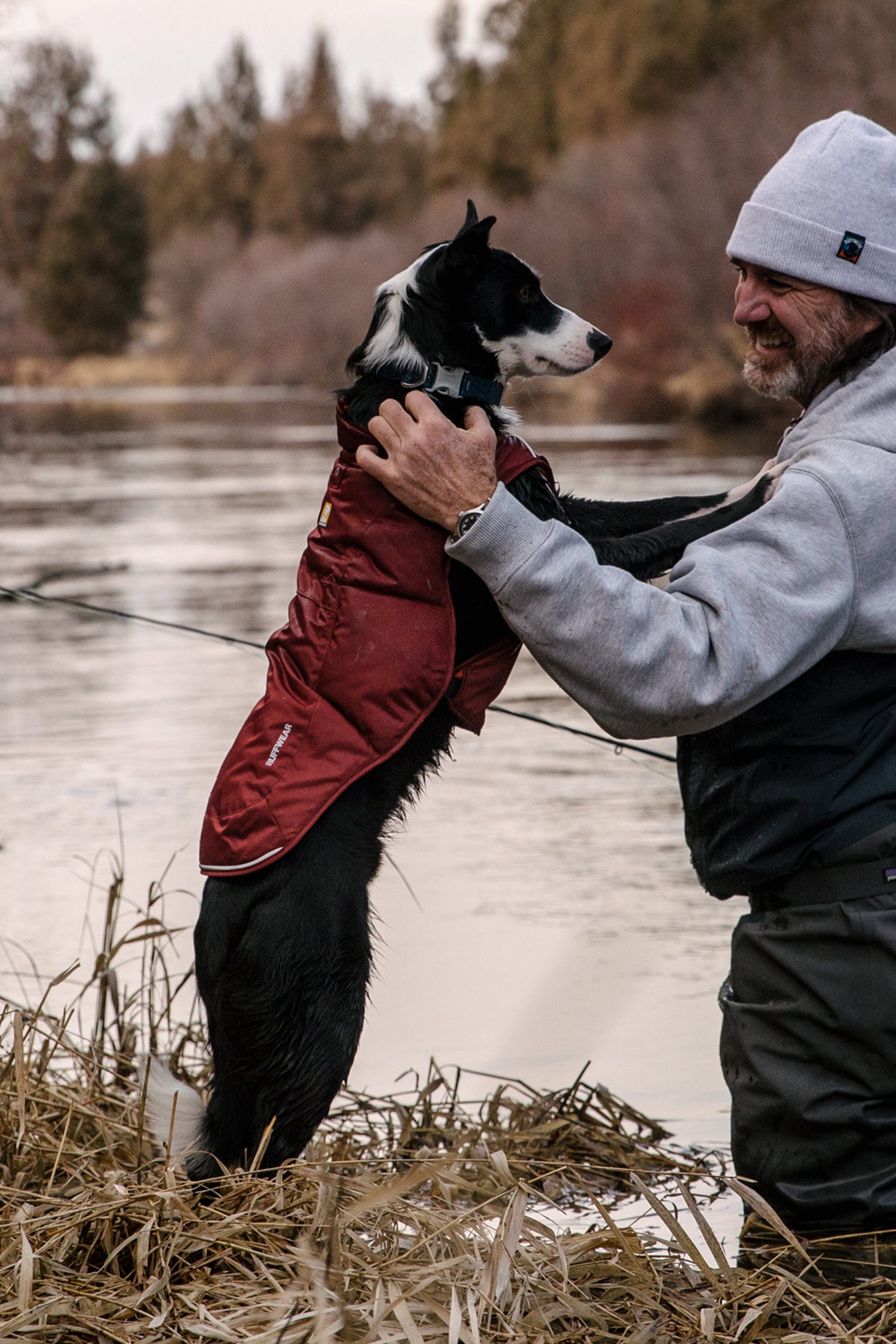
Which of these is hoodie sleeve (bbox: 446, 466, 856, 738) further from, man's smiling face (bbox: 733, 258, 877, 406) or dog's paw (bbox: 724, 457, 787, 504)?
man's smiling face (bbox: 733, 258, 877, 406)

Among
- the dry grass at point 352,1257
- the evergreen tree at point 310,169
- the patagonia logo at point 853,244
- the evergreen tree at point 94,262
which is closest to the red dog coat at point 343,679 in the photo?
the dry grass at point 352,1257

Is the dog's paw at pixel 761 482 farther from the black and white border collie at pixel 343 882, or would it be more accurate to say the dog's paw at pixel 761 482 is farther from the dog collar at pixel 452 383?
the dog collar at pixel 452 383

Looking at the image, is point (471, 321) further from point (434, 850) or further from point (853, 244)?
point (434, 850)

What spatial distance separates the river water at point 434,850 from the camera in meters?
3.54

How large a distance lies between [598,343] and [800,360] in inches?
25.9

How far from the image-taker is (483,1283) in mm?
2072

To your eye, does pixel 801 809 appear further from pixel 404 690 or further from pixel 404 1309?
pixel 404 1309

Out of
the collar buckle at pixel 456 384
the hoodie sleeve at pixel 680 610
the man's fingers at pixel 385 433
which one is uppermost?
the collar buckle at pixel 456 384

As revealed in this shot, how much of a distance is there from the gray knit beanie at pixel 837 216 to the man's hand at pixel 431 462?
55cm

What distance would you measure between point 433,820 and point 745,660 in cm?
290

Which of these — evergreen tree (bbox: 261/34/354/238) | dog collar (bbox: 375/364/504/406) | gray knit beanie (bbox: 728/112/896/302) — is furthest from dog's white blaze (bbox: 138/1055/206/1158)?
evergreen tree (bbox: 261/34/354/238)

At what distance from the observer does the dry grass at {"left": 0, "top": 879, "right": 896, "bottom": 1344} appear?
2.04m

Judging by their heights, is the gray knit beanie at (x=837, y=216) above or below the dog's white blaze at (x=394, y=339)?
above

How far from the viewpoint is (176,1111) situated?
2.58 m
